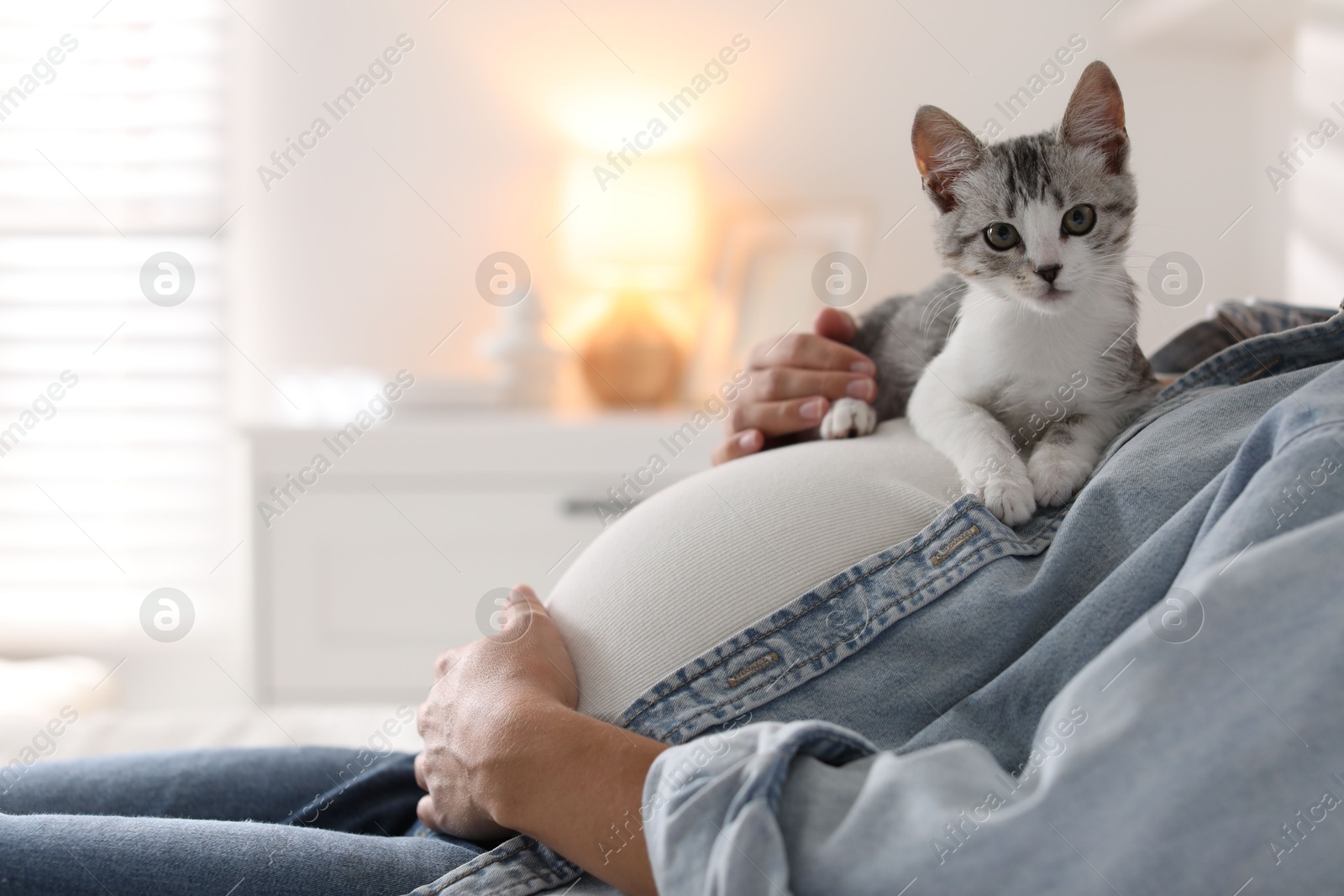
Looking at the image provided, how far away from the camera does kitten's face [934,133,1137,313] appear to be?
816 millimetres

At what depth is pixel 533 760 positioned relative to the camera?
0.58 meters

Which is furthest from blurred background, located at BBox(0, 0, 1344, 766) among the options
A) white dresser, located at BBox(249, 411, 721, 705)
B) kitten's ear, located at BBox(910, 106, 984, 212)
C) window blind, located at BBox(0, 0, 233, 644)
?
kitten's ear, located at BBox(910, 106, 984, 212)

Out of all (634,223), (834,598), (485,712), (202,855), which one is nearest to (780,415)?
(834,598)

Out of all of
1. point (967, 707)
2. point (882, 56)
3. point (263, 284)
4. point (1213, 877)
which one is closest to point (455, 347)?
point (263, 284)

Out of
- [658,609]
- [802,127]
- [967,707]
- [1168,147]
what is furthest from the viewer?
[802,127]

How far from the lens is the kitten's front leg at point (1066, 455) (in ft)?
2.36

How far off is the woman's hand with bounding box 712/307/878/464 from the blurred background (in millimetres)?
1317

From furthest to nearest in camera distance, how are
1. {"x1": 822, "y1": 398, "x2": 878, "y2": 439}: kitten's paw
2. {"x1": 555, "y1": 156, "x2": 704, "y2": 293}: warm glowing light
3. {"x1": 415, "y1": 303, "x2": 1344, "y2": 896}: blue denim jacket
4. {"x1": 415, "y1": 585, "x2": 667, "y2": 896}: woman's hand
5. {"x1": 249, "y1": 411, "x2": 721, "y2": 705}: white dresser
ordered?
{"x1": 555, "y1": 156, "x2": 704, "y2": 293}: warm glowing light
{"x1": 249, "y1": 411, "x2": 721, "y2": 705}: white dresser
{"x1": 822, "y1": 398, "x2": 878, "y2": 439}: kitten's paw
{"x1": 415, "y1": 585, "x2": 667, "y2": 896}: woman's hand
{"x1": 415, "y1": 303, "x2": 1344, "y2": 896}: blue denim jacket

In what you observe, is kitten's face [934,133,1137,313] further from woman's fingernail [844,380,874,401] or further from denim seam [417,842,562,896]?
denim seam [417,842,562,896]

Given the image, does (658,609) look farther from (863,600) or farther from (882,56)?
(882,56)

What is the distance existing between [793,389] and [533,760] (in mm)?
569

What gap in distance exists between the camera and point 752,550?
0.70 metres

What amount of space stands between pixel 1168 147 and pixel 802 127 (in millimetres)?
908

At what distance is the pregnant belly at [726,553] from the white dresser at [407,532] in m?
1.30
